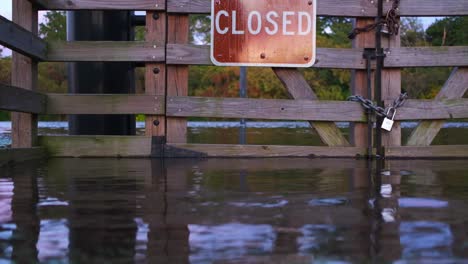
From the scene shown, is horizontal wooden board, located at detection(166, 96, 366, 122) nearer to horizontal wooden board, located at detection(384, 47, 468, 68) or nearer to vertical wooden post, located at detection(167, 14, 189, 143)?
vertical wooden post, located at detection(167, 14, 189, 143)

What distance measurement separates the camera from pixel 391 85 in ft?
17.2

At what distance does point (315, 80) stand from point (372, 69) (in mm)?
45028

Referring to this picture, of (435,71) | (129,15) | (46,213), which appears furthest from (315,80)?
(46,213)

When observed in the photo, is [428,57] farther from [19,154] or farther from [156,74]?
[19,154]

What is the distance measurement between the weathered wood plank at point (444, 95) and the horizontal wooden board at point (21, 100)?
3410mm

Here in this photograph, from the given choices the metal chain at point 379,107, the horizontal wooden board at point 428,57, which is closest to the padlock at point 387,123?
the metal chain at point 379,107

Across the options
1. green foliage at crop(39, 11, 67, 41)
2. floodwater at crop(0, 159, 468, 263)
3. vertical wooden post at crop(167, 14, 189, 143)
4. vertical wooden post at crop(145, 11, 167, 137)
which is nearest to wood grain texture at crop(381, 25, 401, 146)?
floodwater at crop(0, 159, 468, 263)

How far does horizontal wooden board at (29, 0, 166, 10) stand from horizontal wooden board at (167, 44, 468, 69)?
0.41 metres

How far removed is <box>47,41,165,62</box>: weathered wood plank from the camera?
5.17 meters

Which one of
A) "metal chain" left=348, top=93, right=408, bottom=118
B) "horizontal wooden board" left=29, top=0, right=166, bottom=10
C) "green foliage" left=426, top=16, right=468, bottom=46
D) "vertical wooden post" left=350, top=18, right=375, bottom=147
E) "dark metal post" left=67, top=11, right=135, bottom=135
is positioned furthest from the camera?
"green foliage" left=426, top=16, right=468, bottom=46

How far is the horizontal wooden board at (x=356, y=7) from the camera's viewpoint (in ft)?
16.9

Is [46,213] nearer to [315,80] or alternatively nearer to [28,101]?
[28,101]

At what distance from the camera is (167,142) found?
17.3 feet

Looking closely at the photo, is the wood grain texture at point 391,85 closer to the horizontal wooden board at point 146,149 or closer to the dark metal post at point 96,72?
the horizontal wooden board at point 146,149
